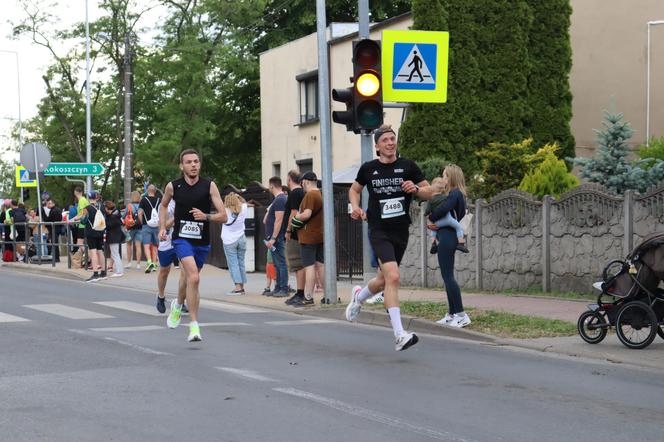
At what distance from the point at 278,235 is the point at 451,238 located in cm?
510

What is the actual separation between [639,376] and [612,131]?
38.9 feet

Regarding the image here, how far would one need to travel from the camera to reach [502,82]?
28609 mm

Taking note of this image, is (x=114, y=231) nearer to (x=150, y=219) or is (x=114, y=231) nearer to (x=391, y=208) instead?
(x=150, y=219)

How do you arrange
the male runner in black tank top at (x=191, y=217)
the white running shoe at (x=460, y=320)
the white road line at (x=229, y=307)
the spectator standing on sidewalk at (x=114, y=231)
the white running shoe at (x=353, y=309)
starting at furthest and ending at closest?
1. the spectator standing on sidewalk at (x=114, y=231)
2. the white road line at (x=229, y=307)
3. the white running shoe at (x=460, y=320)
4. the white running shoe at (x=353, y=309)
5. the male runner in black tank top at (x=191, y=217)

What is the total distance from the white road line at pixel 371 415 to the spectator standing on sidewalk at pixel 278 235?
28.9 feet

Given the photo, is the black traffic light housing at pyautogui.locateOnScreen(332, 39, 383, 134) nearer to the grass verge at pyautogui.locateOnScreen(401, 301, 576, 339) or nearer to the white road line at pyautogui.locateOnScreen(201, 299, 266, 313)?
the grass verge at pyautogui.locateOnScreen(401, 301, 576, 339)

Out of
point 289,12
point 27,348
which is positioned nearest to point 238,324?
point 27,348

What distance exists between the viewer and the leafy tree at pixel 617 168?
19906 mm

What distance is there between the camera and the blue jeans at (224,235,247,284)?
709 inches

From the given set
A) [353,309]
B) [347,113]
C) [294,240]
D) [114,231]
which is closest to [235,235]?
[294,240]

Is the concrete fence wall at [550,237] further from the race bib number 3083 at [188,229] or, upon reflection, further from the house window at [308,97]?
the house window at [308,97]

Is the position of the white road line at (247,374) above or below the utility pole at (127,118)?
below

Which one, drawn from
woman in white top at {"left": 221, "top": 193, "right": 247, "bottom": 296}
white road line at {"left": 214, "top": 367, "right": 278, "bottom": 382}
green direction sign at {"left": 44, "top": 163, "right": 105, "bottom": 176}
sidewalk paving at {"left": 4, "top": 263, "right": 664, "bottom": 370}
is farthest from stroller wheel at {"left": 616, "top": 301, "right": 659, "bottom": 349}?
green direction sign at {"left": 44, "top": 163, "right": 105, "bottom": 176}

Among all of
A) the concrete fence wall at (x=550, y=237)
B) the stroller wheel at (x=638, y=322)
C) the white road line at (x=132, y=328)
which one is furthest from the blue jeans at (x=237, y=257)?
the stroller wheel at (x=638, y=322)
